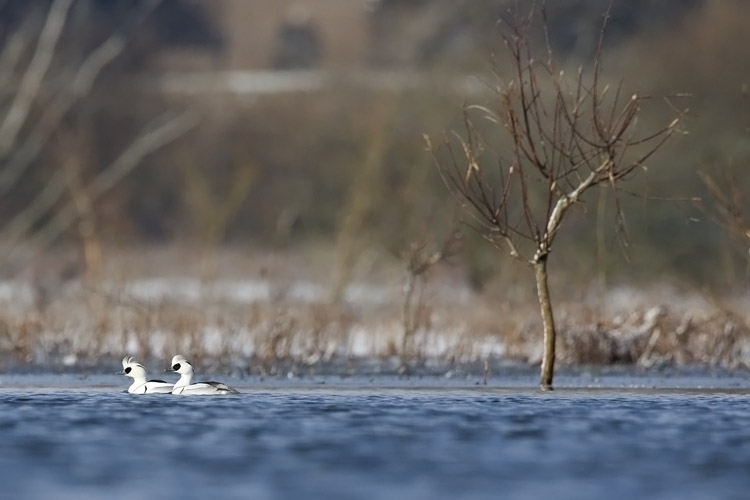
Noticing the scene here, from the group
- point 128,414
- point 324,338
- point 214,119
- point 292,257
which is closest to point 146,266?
point 292,257

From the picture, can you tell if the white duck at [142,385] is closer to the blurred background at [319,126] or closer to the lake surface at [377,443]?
the lake surface at [377,443]

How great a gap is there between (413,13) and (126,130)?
6.10 meters

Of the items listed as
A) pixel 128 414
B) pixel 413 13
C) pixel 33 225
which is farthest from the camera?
pixel 413 13

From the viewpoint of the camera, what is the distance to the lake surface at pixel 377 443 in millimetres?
9516

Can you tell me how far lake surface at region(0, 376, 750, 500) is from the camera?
375 inches

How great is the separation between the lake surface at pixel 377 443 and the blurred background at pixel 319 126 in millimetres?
6581

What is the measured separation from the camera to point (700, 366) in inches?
734

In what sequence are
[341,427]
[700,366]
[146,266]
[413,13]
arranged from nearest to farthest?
[341,427], [700,366], [146,266], [413,13]

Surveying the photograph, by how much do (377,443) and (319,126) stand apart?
20635mm

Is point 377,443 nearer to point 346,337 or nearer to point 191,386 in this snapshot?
point 191,386

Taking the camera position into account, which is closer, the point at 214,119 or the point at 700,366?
the point at 700,366

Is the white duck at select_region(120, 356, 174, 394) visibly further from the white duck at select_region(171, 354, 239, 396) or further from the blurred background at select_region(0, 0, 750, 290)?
the blurred background at select_region(0, 0, 750, 290)

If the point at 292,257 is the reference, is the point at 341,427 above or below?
below

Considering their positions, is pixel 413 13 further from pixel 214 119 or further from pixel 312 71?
pixel 214 119
